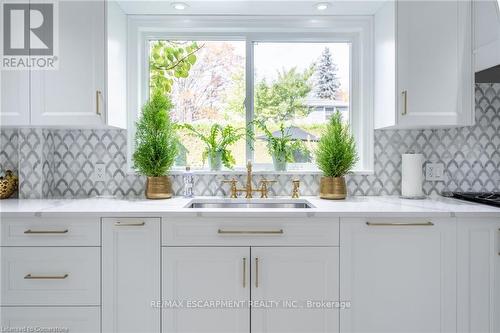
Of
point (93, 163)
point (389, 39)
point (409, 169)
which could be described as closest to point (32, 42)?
point (93, 163)

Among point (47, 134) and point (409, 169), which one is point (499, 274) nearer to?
point (409, 169)

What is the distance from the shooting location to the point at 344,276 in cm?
163

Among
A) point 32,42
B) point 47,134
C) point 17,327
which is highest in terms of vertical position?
point 32,42

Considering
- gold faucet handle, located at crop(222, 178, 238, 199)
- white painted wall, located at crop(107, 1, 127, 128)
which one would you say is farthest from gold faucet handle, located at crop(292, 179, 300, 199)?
white painted wall, located at crop(107, 1, 127, 128)

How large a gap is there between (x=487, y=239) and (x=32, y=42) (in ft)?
8.72

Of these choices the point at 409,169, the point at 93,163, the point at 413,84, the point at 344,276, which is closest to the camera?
the point at 344,276

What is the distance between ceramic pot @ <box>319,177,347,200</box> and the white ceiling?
1100 mm

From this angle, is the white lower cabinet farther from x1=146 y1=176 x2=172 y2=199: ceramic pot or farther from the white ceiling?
the white ceiling

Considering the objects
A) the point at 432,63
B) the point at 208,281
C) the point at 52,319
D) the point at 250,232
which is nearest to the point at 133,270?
the point at 208,281

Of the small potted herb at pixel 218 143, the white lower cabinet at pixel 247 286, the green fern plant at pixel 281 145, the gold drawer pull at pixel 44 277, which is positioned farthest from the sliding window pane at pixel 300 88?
the gold drawer pull at pixel 44 277

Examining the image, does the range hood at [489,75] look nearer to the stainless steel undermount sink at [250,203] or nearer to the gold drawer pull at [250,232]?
the stainless steel undermount sink at [250,203]

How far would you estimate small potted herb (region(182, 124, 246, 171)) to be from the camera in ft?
7.45

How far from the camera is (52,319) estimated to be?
5.41ft

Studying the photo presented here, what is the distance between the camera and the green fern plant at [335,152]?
2.09 m
